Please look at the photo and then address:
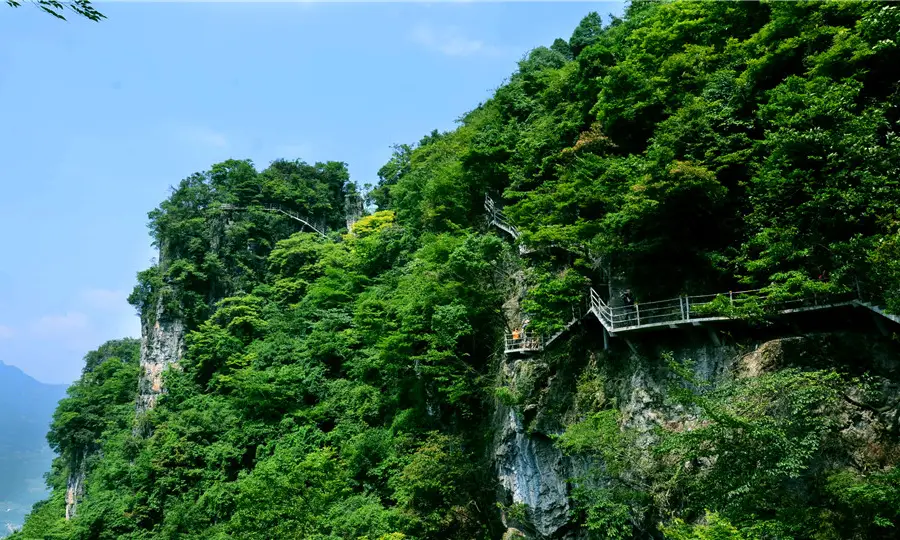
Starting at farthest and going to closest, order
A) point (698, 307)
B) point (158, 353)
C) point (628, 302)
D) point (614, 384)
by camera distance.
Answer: point (158, 353) → point (628, 302) → point (614, 384) → point (698, 307)

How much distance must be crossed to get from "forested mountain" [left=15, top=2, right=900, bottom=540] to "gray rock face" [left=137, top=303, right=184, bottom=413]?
3.00 feet

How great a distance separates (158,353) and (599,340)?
33.3 m

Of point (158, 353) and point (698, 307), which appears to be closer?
point (698, 307)

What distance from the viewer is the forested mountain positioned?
10.5 metres

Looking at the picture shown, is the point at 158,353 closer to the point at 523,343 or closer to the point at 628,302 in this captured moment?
the point at 523,343

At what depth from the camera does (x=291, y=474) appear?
20375mm

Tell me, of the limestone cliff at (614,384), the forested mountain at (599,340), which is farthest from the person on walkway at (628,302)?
the limestone cliff at (614,384)

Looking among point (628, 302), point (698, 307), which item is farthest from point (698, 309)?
point (628, 302)

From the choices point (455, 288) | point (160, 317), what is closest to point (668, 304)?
point (455, 288)

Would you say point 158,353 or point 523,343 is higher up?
point 158,353

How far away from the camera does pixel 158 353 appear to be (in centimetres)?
3875

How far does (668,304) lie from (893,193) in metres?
5.21

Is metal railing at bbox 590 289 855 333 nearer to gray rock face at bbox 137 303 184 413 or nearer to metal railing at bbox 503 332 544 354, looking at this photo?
metal railing at bbox 503 332 544 354

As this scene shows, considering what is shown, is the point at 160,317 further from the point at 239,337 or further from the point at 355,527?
the point at 355,527
